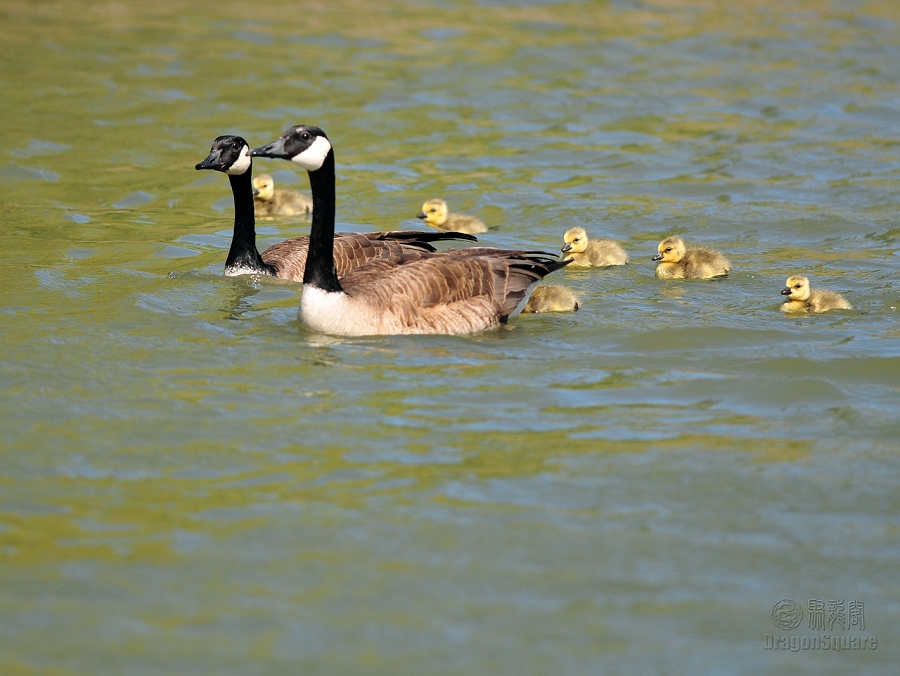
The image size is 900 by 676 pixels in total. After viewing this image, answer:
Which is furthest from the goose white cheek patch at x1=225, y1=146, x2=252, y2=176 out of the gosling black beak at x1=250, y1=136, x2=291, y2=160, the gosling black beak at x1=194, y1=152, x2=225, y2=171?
the gosling black beak at x1=250, y1=136, x2=291, y2=160

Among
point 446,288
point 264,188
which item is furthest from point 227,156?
point 264,188

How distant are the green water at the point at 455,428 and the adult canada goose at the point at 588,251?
25 cm

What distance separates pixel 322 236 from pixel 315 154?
61 cm

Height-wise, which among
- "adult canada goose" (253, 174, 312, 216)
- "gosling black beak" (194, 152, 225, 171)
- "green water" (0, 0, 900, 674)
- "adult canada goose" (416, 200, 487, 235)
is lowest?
"green water" (0, 0, 900, 674)

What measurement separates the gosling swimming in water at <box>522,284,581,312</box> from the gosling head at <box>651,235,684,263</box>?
148 centimetres

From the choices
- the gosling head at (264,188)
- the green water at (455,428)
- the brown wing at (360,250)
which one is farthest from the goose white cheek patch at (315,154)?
the gosling head at (264,188)

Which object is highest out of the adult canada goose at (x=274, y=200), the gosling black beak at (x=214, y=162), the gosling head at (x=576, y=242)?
the gosling black beak at (x=214, y=162)

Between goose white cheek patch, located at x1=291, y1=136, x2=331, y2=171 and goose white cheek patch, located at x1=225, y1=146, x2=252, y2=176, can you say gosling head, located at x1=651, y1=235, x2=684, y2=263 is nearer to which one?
goose white cheek patch, located at x1=291, y1=136, x2=331, y2=171

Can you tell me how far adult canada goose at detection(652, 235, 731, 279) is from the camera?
35.2 feet

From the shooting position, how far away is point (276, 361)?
8.36 meters

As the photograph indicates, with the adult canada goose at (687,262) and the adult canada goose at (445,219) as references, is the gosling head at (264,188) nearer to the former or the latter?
the adult canada goose at (445,219)

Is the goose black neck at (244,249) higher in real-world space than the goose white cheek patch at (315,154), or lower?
lower

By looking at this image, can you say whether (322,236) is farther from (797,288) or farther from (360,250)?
(797,288)

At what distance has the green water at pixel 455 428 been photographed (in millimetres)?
5328
